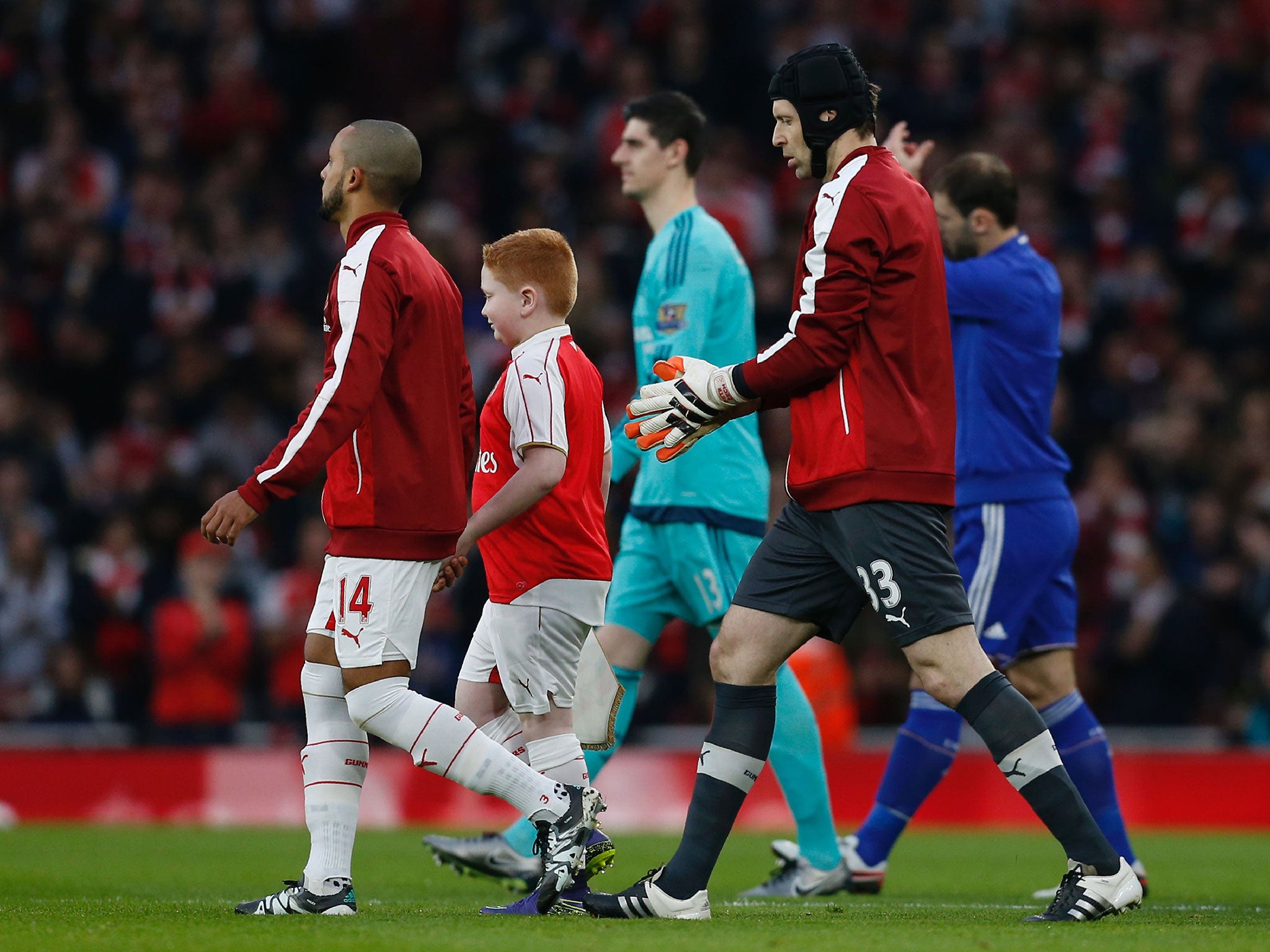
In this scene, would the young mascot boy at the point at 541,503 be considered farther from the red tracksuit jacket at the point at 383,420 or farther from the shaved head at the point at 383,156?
the shaved head at the point at 383,156

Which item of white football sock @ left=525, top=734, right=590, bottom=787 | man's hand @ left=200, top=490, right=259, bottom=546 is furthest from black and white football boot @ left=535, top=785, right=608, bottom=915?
man's hand @ left=200, top=490, right=259, bottom=546

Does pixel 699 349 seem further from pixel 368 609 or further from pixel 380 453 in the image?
pixel 368 609

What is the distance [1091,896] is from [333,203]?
2.97 meters

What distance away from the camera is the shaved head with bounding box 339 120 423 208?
17.0 feet

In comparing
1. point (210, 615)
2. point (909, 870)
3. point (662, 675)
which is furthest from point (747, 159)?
point (909, 870)

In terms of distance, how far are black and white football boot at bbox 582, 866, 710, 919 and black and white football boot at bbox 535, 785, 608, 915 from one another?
15 cm

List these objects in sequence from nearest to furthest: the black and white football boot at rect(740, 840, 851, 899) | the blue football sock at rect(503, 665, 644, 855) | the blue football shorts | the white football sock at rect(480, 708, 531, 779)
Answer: the white football sock at rect(480, 708, 531, 779), the blue football sock at rect(503, 665, 644, 855), the black and white football boot at rect(740, 840, 851, 899), the blue football shorts

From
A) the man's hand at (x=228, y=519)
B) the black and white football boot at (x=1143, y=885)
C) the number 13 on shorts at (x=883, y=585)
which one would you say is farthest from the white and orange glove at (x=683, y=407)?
the black and white football boot at (x=1143, y=885)

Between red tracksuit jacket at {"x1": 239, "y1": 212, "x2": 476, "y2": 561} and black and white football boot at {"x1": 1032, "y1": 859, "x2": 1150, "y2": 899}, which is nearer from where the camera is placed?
red tracksuit jacket at {"x1": 239, "y1": 212, "x2": 476, "y2": 561}

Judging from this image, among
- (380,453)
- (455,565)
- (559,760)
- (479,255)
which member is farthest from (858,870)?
(479,255)

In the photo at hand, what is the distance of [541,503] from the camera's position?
5.37 meters

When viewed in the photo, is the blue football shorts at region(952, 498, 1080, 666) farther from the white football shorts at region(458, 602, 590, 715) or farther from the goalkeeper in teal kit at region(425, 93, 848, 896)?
the white football shorts at region(458, 602, 590, 715)

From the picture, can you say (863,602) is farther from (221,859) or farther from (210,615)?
(210,615)

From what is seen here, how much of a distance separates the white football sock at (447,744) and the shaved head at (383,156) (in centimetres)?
148
